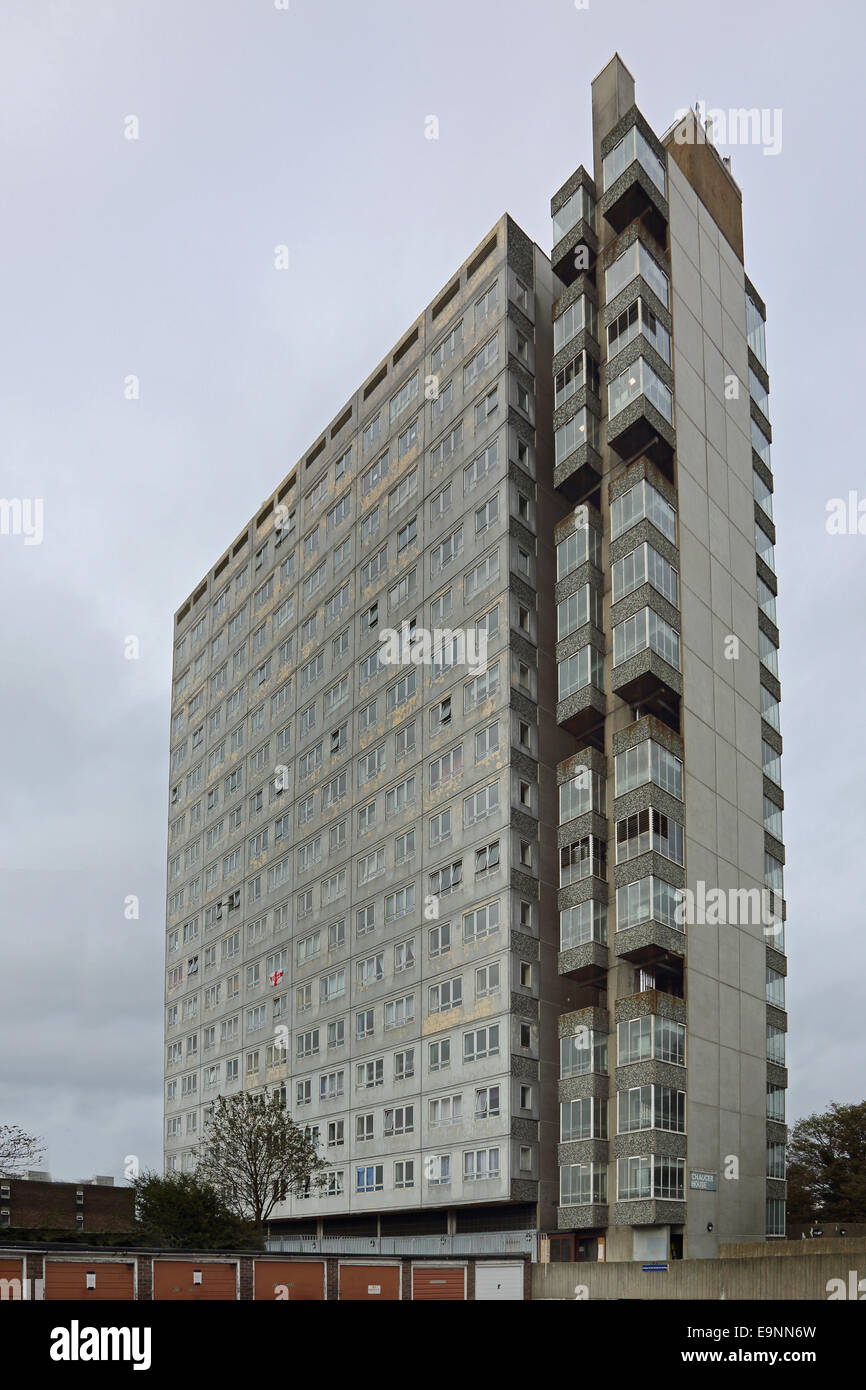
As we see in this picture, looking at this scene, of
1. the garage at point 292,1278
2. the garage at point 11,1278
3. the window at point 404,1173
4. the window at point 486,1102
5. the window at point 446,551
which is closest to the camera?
the garage at point 11,1278

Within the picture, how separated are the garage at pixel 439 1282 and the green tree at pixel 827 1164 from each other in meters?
42.4

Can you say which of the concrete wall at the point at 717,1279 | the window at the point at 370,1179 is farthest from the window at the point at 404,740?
the concrete wall at the point at 717,1279

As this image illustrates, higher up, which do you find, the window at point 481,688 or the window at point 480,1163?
the window at point 481,688

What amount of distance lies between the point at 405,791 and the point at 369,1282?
29.3m

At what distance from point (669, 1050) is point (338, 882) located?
29.0m

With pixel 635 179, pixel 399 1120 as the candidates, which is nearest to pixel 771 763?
pixel 399 1120

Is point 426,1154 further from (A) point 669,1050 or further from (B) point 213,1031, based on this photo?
(B) point 213,1031

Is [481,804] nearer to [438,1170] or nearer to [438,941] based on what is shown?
[438,941]

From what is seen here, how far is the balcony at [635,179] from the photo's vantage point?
225 ft

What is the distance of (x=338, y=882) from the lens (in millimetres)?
82750

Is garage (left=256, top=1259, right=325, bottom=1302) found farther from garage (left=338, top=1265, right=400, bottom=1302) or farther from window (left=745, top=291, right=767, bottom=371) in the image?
window (left=745, top=291, right=767, bottom=371)

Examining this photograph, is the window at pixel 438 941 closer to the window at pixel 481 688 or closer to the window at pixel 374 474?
the window at pixel 481 688

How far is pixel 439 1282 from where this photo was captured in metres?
52.8
